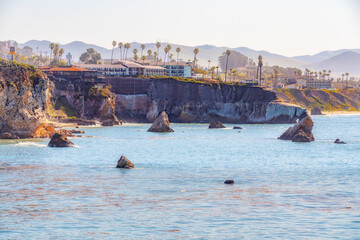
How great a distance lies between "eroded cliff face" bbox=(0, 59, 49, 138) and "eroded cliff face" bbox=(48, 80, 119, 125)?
5634 cm

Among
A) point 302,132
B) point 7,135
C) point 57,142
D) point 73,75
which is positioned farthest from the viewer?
point 73,75

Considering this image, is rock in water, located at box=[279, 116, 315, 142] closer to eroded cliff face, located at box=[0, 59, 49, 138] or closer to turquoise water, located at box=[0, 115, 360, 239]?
turquoise water, located at box=[0, 115, 360, 239]

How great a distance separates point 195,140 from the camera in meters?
128

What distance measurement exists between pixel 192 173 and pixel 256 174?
25.7 ft

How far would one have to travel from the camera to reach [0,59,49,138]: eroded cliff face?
112m

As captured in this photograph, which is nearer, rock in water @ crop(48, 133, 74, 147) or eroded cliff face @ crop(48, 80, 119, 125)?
rock in water @ crop(48, 133, 74, 147)

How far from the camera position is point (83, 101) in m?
183

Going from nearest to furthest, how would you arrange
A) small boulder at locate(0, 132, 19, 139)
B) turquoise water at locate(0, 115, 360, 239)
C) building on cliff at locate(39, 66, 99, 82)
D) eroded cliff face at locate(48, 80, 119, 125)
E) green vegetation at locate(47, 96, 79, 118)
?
turquoise water at locate(0, 115, 360, 239) → small boulder at locate(0, 132, 19, 139) → green vegetation at locate(47, 96, 79, 118) → eroded cliff face at locate(48, 80, 119, 125) → building on cliff at locate(39, 66, 99, 82)

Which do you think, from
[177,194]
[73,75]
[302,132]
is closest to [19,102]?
[302,132]

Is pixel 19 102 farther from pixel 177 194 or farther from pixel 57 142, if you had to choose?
pixel 177 194

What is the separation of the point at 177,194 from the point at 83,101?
132 m

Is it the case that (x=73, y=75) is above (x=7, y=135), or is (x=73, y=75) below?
above

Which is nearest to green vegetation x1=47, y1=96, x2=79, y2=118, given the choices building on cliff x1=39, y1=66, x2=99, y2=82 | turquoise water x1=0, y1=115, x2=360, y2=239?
building on cliff x1=39, y1=66, x2=99, y2=82

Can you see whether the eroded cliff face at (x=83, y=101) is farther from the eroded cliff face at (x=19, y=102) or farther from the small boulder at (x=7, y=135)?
the small boulder at (x=7, y=135)
